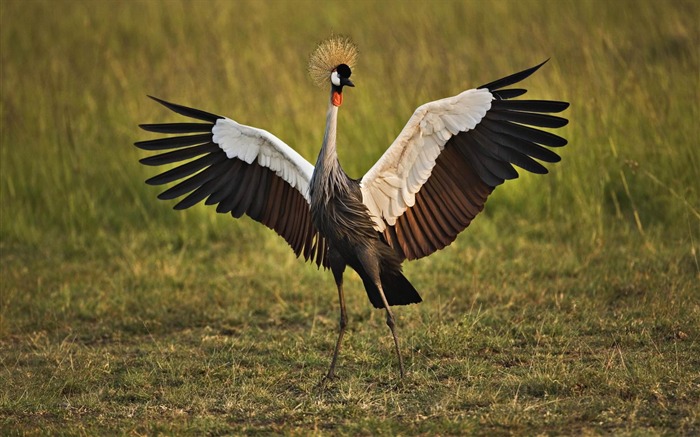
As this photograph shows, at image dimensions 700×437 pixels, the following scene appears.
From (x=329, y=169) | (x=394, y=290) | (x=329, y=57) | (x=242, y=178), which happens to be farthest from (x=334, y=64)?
(x=394, y=290)

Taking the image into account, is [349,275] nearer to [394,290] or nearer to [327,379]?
[394,290]

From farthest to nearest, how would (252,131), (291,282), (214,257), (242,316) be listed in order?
1. (214,257)
2. (291,282)
3. (242,316)
4. (252,131)

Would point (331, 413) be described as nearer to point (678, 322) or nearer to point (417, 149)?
point (417, 149)

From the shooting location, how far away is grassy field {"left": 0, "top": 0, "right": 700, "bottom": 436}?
4781 millimetres

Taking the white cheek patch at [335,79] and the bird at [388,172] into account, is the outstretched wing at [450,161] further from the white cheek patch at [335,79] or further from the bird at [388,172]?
the white cheek patch at [335,79]

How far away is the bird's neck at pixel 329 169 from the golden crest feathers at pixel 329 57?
8.0 inches

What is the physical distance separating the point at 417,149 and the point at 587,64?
382 centimetres

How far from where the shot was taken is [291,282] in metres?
7.09

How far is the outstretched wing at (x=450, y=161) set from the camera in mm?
5160

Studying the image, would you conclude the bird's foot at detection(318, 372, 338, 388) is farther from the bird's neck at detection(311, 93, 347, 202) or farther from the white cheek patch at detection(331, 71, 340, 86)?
the white cheek patch at detection(331, 71, 340, 86)

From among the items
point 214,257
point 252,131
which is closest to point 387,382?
point 252,131

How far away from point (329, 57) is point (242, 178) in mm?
910

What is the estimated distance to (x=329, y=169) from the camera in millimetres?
5242

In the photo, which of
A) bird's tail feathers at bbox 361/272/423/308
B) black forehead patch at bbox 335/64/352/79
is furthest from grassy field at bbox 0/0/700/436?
black forehead patch at bbox 335/64/352/79
